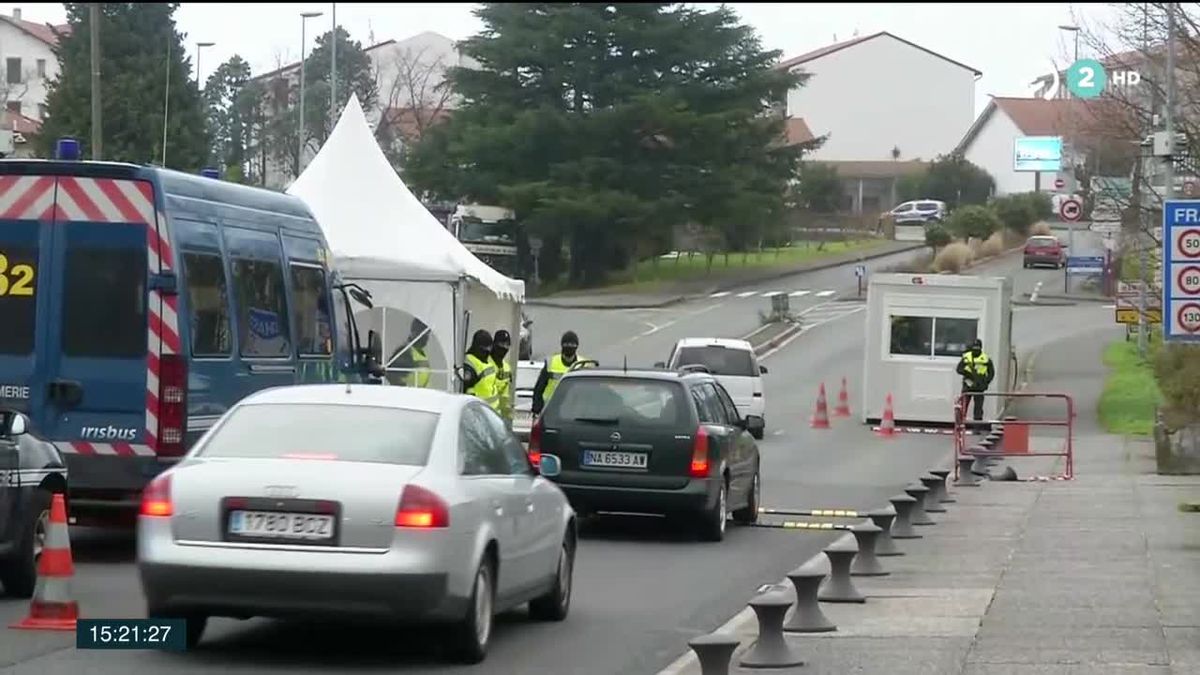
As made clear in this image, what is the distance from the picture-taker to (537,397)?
21.0m

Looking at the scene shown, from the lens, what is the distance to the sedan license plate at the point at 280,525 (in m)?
9.77

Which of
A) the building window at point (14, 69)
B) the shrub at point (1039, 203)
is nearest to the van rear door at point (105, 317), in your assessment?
the building window at point (14, 69)

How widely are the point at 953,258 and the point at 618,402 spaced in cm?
5670

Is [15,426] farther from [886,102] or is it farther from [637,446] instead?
[886,102]

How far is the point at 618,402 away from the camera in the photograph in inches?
706

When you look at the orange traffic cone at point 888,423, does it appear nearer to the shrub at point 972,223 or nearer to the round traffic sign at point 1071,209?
the round traffic sign at point 1071,209

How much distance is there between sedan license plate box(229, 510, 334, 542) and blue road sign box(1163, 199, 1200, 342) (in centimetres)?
1114

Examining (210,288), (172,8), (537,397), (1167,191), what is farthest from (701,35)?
(210,288)

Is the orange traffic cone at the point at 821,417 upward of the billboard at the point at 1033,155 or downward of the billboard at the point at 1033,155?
downward

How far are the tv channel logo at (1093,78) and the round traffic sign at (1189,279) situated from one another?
79.7ft

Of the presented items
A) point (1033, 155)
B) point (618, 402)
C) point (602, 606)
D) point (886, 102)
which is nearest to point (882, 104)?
point (886, 102)

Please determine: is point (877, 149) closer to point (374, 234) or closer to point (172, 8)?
point (172, 8)

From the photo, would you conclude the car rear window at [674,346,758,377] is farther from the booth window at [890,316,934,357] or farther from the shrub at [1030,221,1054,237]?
the shrub at [1030,221,1054,237]

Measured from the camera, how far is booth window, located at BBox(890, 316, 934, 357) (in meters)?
36.8
